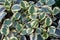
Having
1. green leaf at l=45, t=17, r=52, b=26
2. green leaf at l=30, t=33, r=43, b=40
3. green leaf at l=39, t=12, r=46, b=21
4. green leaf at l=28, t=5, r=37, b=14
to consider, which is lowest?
green leaf at l=30, t=33, r=43, b=40

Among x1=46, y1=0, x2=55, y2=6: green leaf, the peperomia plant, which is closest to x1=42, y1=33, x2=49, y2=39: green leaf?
the peperomia plant

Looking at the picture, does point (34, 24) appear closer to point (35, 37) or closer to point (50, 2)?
point (35, 37)

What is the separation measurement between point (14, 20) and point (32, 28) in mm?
223

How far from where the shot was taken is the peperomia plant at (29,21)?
191 cm

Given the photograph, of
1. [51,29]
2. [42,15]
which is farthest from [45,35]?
[42,15]

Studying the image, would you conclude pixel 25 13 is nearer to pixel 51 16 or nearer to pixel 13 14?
pixel 13 14

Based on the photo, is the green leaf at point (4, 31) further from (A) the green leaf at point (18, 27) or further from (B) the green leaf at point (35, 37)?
(B) the green leaf at point (35, 37)

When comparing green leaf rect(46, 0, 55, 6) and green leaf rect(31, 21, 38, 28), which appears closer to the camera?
green leaf rect(31, 21, 38, 28)

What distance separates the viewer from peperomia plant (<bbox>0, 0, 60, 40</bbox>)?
1.91m

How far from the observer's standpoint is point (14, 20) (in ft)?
6.59

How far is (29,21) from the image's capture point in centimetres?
200

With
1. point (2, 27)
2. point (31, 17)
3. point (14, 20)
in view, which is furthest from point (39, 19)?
point (2, 27)

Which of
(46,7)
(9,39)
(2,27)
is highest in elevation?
(46,7)

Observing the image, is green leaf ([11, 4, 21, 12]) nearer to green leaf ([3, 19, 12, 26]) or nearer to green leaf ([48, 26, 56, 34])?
green leaf ([3, 19, 12, 26])
